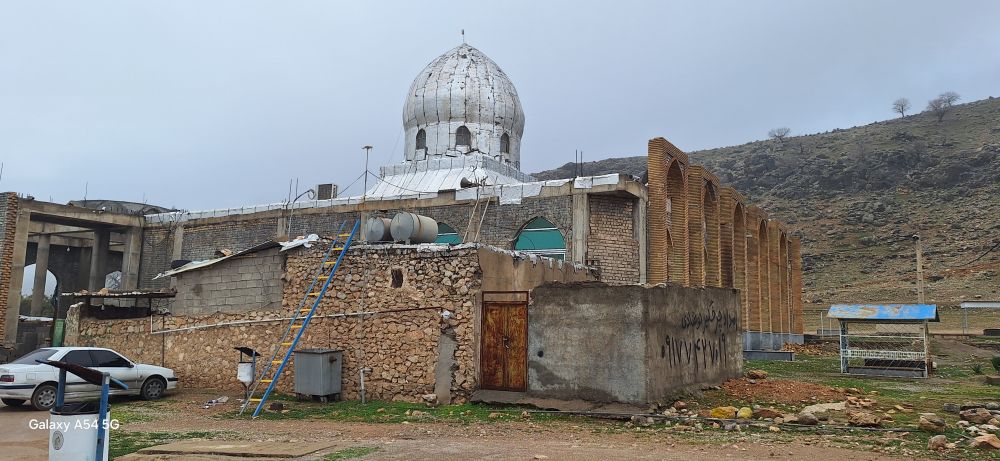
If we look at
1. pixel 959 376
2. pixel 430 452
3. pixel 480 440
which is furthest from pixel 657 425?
pixel 959 376

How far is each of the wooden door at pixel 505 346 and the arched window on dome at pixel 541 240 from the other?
9.10m

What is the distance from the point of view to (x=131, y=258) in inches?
1120

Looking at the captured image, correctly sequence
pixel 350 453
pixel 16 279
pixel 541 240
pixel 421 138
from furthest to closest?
pixel 421 138, pixel 16 279, pixel 541 240, pixel 350 453

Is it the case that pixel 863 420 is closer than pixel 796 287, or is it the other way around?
pixel 863 420

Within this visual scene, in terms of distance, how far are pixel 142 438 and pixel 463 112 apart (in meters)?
21.9

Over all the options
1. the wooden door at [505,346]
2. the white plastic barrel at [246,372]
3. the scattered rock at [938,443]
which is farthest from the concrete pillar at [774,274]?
the white plastic barrel at [246,372]

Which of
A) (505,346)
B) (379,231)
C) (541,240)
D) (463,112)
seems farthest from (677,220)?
(505,346)

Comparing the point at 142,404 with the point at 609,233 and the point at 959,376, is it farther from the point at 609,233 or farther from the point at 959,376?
the point at 959,376

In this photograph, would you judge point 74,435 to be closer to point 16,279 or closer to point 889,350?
point 889,350

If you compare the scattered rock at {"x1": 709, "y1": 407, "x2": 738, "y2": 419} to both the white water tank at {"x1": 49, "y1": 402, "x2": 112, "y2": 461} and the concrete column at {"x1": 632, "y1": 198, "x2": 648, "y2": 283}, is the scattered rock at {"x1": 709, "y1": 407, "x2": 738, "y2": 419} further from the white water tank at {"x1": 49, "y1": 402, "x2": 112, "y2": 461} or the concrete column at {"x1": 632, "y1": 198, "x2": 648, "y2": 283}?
the concrete column at {"x1": 632, "y1": 198, "x2": 648, "y2": 283}

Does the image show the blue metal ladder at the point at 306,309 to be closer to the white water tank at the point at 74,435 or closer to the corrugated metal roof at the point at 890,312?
the white water tank at the point at 74,435

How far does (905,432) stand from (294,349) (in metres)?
10.2

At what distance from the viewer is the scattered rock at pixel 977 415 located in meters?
9.64

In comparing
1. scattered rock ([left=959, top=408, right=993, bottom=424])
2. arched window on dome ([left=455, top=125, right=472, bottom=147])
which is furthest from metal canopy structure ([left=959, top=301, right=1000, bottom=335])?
scattered rock ([left=959, top=408, right=993, bottom=424])
